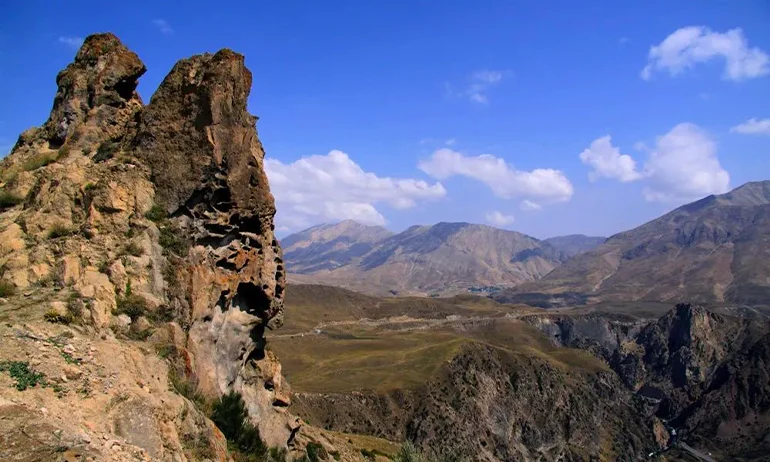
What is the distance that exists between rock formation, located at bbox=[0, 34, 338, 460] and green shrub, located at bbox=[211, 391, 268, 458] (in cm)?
66

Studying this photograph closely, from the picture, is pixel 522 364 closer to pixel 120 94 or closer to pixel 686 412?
pixel 686 412

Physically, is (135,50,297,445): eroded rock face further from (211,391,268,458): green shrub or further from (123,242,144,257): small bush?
(123,242,144,257): small bush

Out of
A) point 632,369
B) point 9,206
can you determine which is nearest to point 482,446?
point 9,206

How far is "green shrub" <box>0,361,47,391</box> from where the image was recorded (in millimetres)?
11875

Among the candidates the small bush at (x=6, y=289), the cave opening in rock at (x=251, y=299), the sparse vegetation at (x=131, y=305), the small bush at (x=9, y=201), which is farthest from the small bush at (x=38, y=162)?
the cave opening in rock at (x=251, y=299)

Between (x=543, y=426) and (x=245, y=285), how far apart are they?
11547cm

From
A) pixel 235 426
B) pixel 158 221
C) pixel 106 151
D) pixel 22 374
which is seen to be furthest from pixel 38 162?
pixel 22 374

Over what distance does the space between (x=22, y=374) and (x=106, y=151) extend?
13278 millimetres

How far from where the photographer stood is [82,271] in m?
17.3

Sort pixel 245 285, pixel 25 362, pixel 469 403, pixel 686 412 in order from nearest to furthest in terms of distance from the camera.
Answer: pixel 25 362 < pixel 245 285 < pixel 469 403 < pixel 686 412

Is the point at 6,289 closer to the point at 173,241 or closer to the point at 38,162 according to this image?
the point at 173,241

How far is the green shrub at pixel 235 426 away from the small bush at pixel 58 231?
8020mm

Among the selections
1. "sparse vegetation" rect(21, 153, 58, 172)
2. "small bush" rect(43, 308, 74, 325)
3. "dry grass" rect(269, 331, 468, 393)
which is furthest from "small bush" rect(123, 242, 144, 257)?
"dry grass" rect(269, 331, 468, 393)

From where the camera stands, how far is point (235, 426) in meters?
20.4
